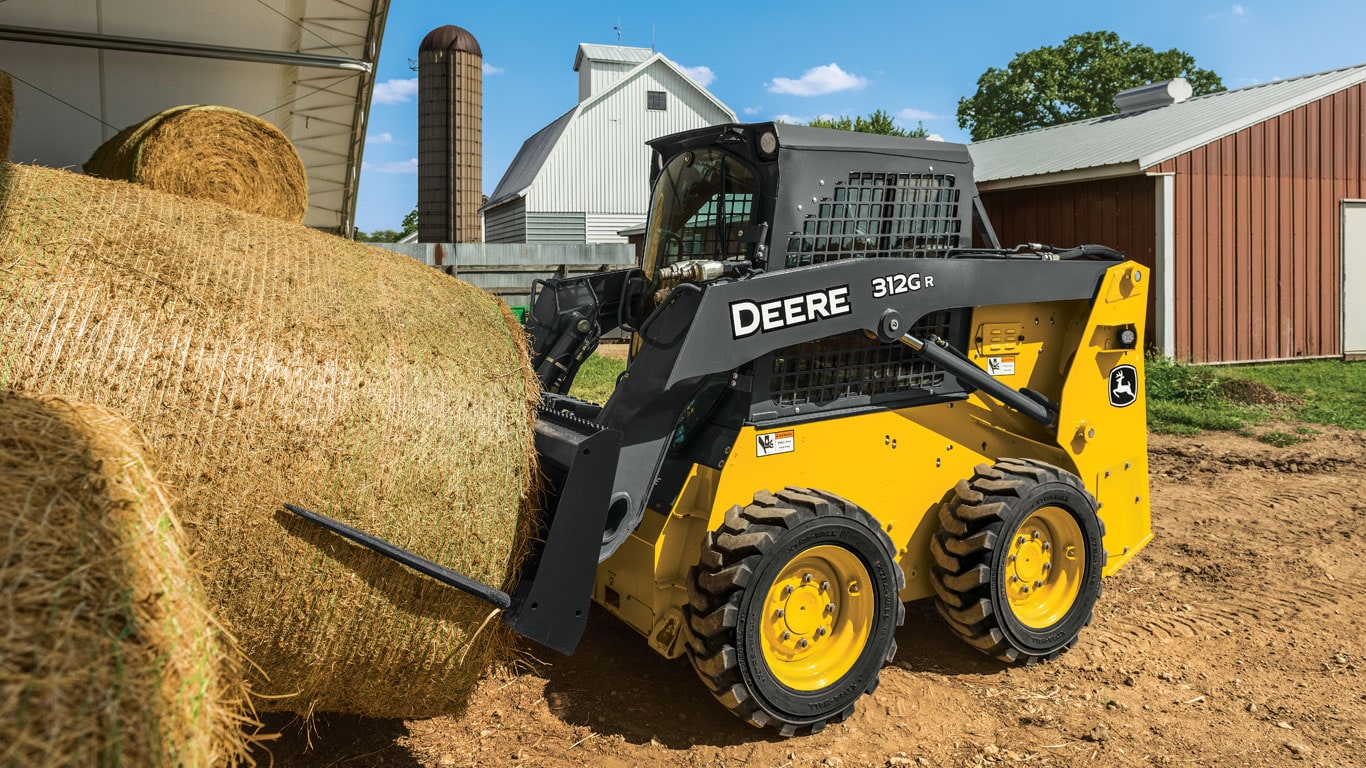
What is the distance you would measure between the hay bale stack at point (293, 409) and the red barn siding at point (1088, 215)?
1186 centimetres

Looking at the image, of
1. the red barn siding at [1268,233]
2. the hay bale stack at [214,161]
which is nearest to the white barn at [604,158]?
the red barn siding at [1268,233]

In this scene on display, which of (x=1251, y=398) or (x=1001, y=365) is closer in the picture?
(x=1001, y=365)

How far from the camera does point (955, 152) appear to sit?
16.1ft

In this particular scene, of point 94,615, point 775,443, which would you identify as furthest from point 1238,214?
point 94,615

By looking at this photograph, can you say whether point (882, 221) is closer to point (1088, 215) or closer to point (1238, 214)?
point (1088, 215)

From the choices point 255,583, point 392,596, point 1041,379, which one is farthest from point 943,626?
point 255,583

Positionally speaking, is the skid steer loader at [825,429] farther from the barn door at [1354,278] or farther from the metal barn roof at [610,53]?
the metal barn roof at [610,53]

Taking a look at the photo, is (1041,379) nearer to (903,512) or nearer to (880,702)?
(903,512)

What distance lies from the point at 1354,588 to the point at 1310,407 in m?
6.50

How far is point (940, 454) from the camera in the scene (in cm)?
481

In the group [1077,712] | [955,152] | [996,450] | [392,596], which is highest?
[955,152]

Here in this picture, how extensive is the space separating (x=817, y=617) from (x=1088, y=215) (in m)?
12.6

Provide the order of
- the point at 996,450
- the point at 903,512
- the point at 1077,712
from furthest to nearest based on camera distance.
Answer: the point at 996,450 < the point at 903,512 < the point at 1077,712

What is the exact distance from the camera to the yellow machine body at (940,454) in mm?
4168
